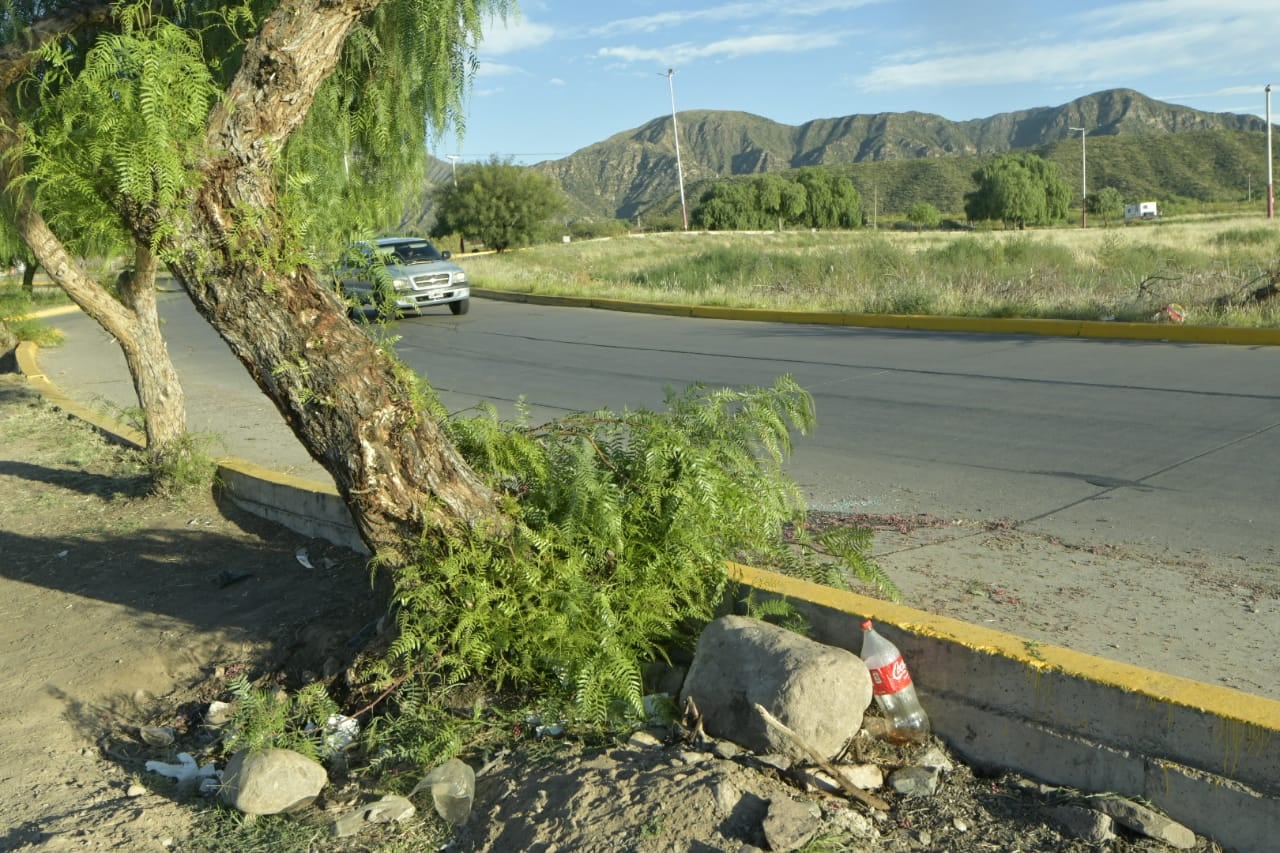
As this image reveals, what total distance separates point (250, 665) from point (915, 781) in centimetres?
299

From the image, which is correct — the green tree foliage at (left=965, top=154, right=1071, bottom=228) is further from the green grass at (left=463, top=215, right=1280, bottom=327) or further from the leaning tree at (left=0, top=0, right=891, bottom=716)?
the leaning tree at (left=0, top=0, right=891, bottom=716)

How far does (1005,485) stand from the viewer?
768 cm

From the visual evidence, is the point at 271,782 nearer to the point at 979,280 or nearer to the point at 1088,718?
the point at 1088,718

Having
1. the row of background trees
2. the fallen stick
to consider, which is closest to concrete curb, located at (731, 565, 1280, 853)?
the fallen stick

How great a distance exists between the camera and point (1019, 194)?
274 ft

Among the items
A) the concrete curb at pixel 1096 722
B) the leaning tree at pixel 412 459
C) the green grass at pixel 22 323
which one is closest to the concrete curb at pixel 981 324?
the green grass at pixel 22 323

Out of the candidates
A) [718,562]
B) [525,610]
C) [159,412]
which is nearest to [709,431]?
[718,562]

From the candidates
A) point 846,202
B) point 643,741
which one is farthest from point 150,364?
point 846,202

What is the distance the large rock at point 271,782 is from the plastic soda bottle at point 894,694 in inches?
71.6

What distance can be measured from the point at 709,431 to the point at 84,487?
5.52 metres

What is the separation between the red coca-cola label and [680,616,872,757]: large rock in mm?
65

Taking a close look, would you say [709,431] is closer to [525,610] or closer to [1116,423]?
[525,610]

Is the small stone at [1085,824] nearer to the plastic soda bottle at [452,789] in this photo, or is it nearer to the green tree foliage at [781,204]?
the plastic soda bottle at [452,789]

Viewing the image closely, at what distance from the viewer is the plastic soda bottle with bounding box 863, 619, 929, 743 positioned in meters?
3.90
